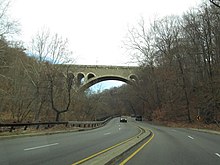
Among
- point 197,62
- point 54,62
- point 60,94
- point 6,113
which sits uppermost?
point 197,62

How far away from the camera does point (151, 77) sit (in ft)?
212

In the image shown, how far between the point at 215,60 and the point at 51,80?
80.6 ft

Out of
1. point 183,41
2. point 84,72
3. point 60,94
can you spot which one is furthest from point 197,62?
point 84,72

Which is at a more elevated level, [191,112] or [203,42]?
[203,42]

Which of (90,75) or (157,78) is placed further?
(90,75)

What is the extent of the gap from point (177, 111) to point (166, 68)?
30.2 ft

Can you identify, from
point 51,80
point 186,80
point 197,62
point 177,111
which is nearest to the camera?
point 51,80

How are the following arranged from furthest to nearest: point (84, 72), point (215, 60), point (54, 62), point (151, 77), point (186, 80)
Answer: point (84, 72) → point (151, 77) → point (186, 80) → point (215, 60) → point (54, 62)

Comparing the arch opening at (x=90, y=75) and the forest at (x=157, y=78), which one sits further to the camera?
the arch opening at (x=90, y=75)

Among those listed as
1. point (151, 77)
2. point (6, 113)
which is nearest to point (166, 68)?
point (151, 77)

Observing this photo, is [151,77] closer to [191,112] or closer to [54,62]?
[191,112]

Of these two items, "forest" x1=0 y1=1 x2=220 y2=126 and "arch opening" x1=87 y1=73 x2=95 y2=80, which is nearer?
"forest" x1=0 y1=1 x2=220 y2=126

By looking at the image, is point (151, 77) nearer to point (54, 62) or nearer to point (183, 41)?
point (183, 41)

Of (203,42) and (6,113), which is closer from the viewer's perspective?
(6,113)
